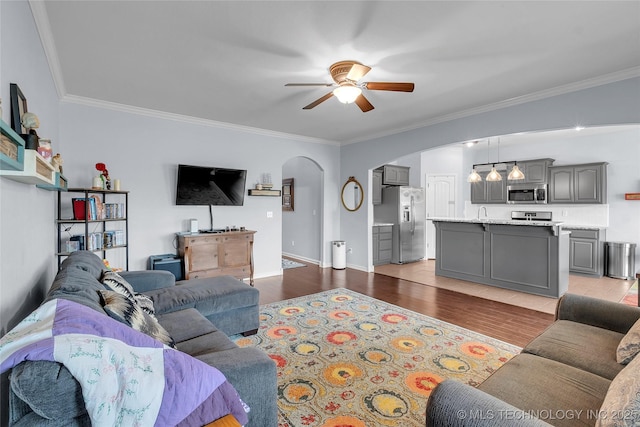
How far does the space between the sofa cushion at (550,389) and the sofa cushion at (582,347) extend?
0.10 metres

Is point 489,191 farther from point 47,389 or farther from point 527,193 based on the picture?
point 47,389

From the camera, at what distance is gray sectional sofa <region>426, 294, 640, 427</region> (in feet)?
3.42

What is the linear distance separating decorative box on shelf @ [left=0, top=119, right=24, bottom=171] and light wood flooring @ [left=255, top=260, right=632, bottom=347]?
326 cm

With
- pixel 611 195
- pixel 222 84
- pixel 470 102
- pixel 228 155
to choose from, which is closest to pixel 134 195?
pixel 228 155

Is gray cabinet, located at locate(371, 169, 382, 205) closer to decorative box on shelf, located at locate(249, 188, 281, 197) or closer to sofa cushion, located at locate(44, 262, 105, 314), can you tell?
decorative box on shelf, located at locate(249, 188, 281, 197)

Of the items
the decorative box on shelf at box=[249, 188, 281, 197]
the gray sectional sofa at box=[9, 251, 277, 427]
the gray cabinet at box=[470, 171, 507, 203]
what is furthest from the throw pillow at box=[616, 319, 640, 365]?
the gray cabinet at box=[470, 171, 507, 203]

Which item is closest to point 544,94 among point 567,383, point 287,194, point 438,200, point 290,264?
point 567,383

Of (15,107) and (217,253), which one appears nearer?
(15,107)

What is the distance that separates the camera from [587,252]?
585 cm

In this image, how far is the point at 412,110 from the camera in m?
4.37

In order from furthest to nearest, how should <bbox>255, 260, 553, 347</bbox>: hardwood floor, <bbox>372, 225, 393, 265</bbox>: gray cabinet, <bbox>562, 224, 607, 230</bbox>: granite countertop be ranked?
<bbox>372, 225, 393, 265</bbox>: gray cabinet, <bbox>562, 224, 607, 230</bbox>: granite countertop, <bbox>255, 260, 553, 347</bbox>: hardwood floor

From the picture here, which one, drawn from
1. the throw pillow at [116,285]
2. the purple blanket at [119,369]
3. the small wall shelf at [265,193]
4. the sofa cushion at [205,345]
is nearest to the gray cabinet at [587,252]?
the small wall shelf at [265,193]

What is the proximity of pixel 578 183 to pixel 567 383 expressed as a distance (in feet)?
20.9

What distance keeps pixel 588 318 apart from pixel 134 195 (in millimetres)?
5091
